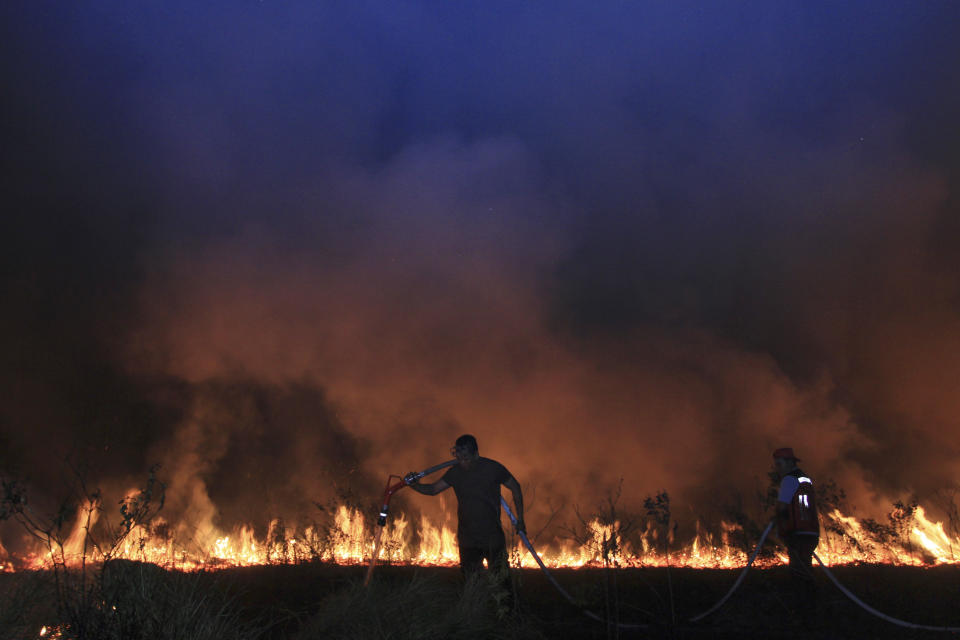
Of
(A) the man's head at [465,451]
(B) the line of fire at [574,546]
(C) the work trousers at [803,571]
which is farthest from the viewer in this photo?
(B) the line of fire at [574,546]

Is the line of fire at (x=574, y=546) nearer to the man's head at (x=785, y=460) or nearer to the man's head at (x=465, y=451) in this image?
the man's head at (x=785, y=460)

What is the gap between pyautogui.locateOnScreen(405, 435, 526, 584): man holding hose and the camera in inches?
222

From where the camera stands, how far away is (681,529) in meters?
15.0

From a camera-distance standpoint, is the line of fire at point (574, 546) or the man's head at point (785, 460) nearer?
the man's head at point (785, 460)

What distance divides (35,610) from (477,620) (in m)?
2.75

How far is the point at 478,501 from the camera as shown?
5.79m

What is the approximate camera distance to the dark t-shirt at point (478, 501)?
567 centimetres

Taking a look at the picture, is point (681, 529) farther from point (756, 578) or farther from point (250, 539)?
point (250, 539)

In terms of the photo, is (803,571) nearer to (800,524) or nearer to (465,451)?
(800,524)

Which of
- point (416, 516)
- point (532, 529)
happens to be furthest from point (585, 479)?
point (416, 516)

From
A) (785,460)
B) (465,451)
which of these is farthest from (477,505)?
(785,460)

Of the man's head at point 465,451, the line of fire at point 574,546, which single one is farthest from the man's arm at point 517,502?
the line of fire at point 574,546

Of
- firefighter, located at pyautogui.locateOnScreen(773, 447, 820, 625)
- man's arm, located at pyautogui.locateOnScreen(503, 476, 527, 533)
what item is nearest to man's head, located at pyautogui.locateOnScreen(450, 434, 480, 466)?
man's arm, located at pyautogui.locateOnScreen(503, 476, 527, 533)

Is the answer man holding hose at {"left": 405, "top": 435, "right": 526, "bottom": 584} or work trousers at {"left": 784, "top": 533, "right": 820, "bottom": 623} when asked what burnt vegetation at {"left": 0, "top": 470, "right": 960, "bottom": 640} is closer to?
work trousers at {"left": 784, "top": 533, "right": 820, "bottom": 623}
